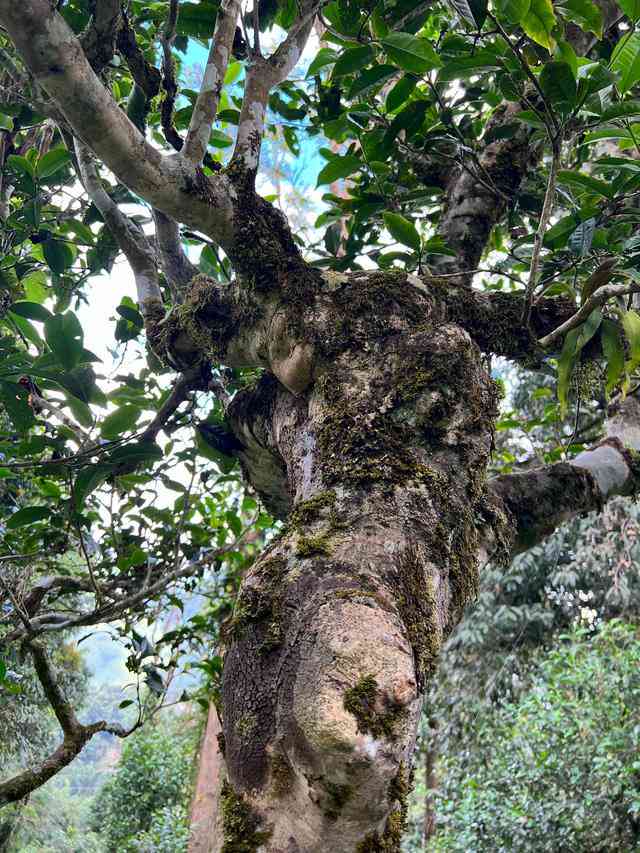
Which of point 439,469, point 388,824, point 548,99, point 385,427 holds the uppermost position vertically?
point 548,99

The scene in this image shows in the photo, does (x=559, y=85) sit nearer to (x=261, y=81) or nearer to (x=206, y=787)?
(x=261, y=81)

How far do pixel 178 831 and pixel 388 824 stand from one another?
692cm

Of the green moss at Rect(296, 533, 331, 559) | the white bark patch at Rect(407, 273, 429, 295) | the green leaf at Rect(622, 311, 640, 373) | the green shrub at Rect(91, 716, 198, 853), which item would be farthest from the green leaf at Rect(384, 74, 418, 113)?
the green shrub at Rect(91, 716, 198, 853)

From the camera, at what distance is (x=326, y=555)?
0.98 m

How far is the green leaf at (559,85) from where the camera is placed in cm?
118

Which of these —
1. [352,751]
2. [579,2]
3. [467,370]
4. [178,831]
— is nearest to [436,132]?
[579,2]

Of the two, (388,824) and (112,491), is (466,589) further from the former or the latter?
(112,491)

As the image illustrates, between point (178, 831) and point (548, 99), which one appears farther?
point (178, 831)

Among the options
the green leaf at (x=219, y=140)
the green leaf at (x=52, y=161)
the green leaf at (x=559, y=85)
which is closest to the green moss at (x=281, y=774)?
the green leaf at (x=559, y=85)

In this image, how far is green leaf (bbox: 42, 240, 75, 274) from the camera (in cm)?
192

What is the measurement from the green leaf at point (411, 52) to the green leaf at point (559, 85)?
0.22 m

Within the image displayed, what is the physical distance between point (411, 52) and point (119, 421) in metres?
1.08

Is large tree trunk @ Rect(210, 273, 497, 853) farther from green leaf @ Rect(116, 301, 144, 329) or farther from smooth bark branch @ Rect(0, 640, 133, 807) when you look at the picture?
smooth bark branch @ Rect(0, 640, 133, 807)

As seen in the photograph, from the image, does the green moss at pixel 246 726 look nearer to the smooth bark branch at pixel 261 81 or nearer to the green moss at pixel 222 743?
the green moss at pixel 222 743
